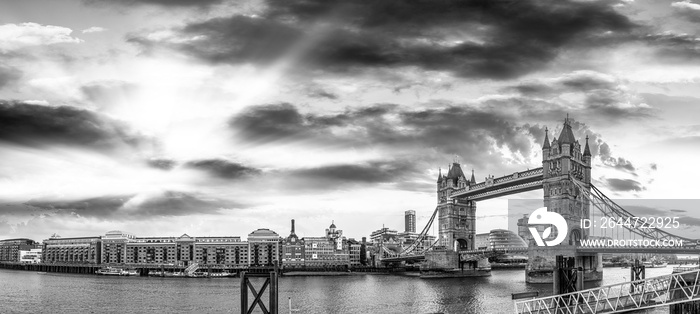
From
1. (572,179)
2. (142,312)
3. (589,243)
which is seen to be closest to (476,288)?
(589,243)

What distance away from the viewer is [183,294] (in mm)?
103500

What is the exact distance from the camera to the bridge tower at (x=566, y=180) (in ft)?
398

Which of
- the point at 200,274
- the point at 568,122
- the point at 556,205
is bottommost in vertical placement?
the point at 200,274

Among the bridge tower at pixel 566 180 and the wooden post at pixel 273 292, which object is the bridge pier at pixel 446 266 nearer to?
the bridge tower at pixel 566 180

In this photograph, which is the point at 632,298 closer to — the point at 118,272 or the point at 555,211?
the point at 555,211

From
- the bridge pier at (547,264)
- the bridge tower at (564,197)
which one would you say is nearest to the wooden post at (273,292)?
the bridge pier at (547,264)

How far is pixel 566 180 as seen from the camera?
121125 mm

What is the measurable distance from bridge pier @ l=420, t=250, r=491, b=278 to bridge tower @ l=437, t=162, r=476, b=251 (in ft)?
24.3

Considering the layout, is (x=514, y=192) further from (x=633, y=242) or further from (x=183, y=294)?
(x=183, y=294)

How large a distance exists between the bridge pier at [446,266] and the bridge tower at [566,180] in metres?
35.3

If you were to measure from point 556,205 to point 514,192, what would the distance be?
73.4 feet

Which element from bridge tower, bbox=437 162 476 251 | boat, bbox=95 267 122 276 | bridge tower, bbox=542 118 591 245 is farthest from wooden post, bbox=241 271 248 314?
boat, bbox=95 267 122 276

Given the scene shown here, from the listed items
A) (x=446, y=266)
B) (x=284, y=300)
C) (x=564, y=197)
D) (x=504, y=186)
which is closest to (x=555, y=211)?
(x=564, y=197)

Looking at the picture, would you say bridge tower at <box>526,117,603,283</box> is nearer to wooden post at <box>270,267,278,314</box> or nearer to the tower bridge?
the tower bridge
